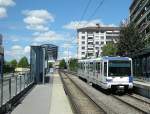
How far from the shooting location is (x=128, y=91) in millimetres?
30281

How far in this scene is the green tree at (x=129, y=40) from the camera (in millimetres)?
58156

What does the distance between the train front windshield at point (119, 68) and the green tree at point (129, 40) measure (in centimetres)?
3005

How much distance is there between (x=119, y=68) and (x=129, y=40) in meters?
31.1

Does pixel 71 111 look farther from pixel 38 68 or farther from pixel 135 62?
pixel 135 62

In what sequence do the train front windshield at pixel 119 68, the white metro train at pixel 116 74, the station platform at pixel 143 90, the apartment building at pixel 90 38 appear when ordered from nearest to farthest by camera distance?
1. the station platform at pixel 143 90
2. the white metro train at pixel 116 74
3. the train front windshield at pixel 119 68
4. the apartment building at pixel 90 38

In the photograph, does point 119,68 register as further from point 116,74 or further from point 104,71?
point 104,71

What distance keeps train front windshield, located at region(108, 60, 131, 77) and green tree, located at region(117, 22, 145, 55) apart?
30.1 metres

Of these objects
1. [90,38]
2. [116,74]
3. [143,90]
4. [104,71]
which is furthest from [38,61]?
[90,38]

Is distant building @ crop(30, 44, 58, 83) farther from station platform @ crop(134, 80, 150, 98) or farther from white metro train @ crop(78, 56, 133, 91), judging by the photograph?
station platform @ crop(134, 80, 150, 98)

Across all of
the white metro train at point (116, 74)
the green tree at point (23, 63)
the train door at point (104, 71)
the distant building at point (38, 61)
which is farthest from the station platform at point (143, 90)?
the green tree at point (23, 63)

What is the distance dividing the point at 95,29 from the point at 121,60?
524ft

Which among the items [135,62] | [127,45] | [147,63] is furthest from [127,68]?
[127,45]

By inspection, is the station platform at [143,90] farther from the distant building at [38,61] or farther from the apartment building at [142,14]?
the apartment building at [142,14]

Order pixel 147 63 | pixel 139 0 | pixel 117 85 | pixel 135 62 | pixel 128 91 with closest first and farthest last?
pixel 117 85, pixel 128 91, pixel 147 63, pixel 135 62, pixel 139 0
